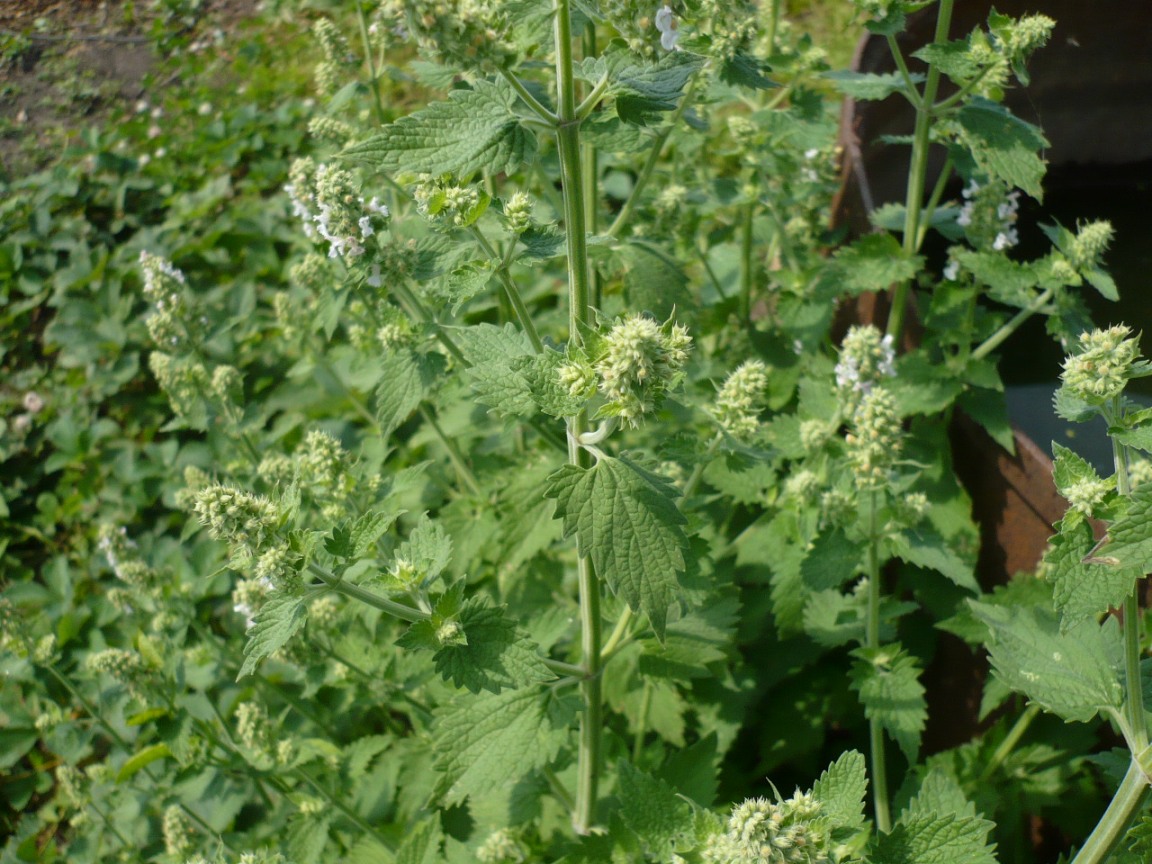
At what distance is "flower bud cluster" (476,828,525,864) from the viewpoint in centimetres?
265

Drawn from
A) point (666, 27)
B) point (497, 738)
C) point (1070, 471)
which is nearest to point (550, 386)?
point (666, 27)

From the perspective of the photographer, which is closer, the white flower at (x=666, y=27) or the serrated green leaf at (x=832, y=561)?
the white flower at (x=666, y=27)

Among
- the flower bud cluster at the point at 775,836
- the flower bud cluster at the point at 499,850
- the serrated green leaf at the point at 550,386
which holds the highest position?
the serrated green leaf at the point at 550,386

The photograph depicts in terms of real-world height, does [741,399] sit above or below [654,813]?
above

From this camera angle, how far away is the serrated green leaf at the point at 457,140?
1612mm

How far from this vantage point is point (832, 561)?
2.64 m

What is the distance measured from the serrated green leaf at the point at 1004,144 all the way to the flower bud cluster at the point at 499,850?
2.55m

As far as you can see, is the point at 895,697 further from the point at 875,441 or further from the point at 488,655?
the point at 488,655

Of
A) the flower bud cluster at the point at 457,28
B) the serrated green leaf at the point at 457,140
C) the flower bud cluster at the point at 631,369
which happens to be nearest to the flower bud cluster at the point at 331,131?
the serrated green leaf at the point at 457,140

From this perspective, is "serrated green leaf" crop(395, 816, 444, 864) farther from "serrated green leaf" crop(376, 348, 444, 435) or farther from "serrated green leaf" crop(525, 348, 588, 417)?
"serrated green leaf" crop(525, 348, 588, 417)

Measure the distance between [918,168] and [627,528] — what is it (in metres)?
2.15

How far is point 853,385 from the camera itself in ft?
9.21

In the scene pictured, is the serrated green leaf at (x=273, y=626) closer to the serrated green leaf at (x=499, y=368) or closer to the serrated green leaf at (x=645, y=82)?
the serrated green leaf at (x=499, y=368)

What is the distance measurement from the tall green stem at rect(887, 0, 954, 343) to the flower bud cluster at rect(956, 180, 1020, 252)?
186mm
